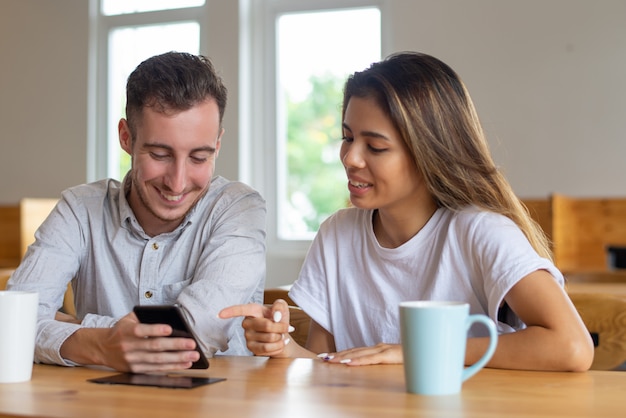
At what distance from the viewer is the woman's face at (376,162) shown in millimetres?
1493

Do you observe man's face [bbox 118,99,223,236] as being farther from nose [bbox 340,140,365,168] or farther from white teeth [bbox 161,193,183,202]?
nose [bbox 340,140,365,168]

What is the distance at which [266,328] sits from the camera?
1.30 meters

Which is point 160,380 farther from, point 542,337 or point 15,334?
point 542,337

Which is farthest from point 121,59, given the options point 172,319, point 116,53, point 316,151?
point 172,319

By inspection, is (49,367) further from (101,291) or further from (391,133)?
(391,133)

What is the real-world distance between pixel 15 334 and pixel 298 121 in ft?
14.2

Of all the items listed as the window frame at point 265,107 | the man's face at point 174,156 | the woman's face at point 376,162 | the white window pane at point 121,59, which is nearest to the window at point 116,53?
the white window pane at point 121,59

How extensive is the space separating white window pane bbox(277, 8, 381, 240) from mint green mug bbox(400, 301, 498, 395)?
4.32 m

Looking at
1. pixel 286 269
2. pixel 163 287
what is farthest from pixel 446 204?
pixel 286 269

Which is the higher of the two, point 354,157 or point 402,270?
point 354,157

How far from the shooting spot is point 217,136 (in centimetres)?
162

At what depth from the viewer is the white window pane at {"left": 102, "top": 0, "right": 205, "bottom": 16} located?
5382mm

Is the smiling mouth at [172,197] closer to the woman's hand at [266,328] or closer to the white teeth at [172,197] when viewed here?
the white teeth at [172,197]

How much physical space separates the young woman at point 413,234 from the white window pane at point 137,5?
4035mm
